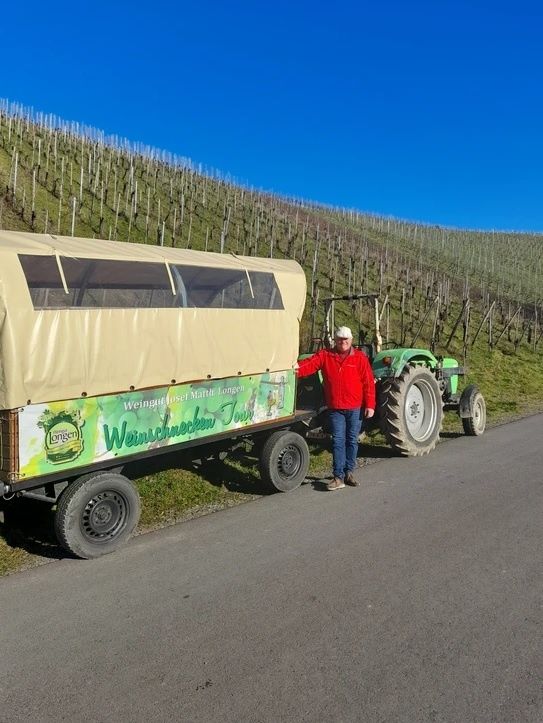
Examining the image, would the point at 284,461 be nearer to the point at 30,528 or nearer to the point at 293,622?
the point at 30,528

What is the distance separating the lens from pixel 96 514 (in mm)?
4723

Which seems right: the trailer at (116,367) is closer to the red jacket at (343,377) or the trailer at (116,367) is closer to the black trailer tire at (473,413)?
the red jacket at (343,377)

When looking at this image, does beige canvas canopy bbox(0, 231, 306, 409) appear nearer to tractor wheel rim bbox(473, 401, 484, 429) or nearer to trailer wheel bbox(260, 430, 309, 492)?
trailer wheel bbox(260, 430, 309, 492)

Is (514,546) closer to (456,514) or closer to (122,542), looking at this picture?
(456,514)

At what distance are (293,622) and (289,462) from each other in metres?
2.95

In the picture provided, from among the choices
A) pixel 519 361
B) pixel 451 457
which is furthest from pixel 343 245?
pixel 451 457

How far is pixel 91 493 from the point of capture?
461 cm

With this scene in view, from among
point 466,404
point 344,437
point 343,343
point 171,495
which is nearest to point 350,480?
point 344,437

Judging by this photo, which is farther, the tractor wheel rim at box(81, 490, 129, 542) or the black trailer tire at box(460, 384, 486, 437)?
the black trailer tire at box(460, 384, 486, 437)

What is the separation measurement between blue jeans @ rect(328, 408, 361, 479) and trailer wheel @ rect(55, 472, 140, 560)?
8.29 feet

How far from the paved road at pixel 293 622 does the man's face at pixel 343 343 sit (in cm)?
184

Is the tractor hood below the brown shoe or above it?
above

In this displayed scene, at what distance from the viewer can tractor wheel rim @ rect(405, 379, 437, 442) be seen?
27.5 ft

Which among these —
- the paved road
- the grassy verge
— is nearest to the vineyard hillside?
the grassy verge
